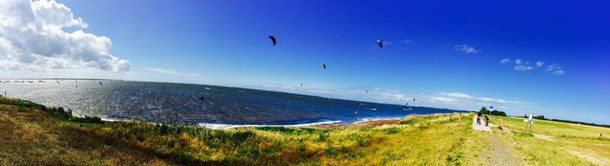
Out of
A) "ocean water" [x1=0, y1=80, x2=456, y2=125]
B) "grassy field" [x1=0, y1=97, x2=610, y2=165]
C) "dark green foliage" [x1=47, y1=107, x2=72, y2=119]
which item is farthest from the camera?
"ocean water" [x1=0, y1=80, x2=456, y2=125]

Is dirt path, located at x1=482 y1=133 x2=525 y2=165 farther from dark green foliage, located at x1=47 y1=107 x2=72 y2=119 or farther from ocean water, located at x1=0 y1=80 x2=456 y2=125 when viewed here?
dark green foliage, located at x1=47 y1=107 x2=72 y2=119

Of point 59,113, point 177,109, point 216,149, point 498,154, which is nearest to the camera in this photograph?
point 216,149

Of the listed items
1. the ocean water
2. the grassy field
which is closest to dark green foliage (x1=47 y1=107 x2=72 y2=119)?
the grassy field

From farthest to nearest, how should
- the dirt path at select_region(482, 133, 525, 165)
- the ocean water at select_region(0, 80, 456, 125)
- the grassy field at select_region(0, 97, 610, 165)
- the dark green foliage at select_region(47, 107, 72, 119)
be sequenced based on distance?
the ocean water at select_region(0, 80, 456, 125) < the dark green foliage at select_region(47, 107, 72, 119) < the dirt path at select_region(482, 133, 525, 165) < the grassy field at select_region(0, 97, 610, 165)

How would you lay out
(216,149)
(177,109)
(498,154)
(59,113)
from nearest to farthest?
(216,149) → (498,154) → (59,113) → (177,109)

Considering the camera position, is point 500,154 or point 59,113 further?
point 59,113

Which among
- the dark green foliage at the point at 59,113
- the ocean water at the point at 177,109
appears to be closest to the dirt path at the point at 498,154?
the ocean water at the point at 177,109

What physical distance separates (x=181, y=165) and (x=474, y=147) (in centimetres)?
1983

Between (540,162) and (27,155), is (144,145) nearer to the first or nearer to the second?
(27,155)

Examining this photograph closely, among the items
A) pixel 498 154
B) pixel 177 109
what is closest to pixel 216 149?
pixel 498 154

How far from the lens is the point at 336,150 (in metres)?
15.1

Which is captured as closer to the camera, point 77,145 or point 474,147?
point 77,145

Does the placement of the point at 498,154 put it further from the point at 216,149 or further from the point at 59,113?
the point at 59,113

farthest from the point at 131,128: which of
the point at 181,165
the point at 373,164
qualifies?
the point at 373,164
